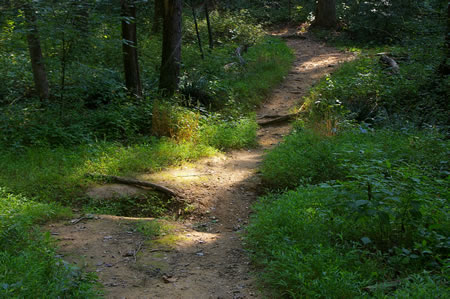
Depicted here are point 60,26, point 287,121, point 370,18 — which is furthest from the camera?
point 370,18

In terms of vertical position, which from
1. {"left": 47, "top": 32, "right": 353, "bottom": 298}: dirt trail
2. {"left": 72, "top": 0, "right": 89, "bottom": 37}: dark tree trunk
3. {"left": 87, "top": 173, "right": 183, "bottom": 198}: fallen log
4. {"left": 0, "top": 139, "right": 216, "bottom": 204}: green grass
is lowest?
{"left": 47, "top": 32, "right": 353, "bottom": 298}: dirt trail

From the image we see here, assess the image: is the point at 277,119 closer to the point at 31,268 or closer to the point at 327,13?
the point at 31,268

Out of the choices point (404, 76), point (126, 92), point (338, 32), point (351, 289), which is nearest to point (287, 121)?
point (404, 76)

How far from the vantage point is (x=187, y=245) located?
16.4 feet

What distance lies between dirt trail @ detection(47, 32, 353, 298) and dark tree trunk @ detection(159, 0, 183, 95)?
3174mm

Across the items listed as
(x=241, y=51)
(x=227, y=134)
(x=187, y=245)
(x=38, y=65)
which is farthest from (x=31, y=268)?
(x=241, y=51)

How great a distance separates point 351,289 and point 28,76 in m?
10.8

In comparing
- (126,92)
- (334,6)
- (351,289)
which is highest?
(334,6)

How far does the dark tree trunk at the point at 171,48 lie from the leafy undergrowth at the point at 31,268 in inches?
248

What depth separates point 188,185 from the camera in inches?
271

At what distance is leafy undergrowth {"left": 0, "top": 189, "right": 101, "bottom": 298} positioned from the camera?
315 cm

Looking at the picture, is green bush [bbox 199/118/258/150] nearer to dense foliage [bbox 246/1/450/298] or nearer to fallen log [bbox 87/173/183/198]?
dense foliage [bbox 246/1/450/298]

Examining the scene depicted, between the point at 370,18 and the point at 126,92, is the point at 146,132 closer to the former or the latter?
the point at 126,92

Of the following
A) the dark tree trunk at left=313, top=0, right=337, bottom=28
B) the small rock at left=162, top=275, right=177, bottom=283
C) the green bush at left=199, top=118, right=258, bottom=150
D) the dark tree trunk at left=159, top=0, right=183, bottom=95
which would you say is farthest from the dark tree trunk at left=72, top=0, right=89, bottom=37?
the dark tree trunk at left=313, top=0, right=337, bottom=28
